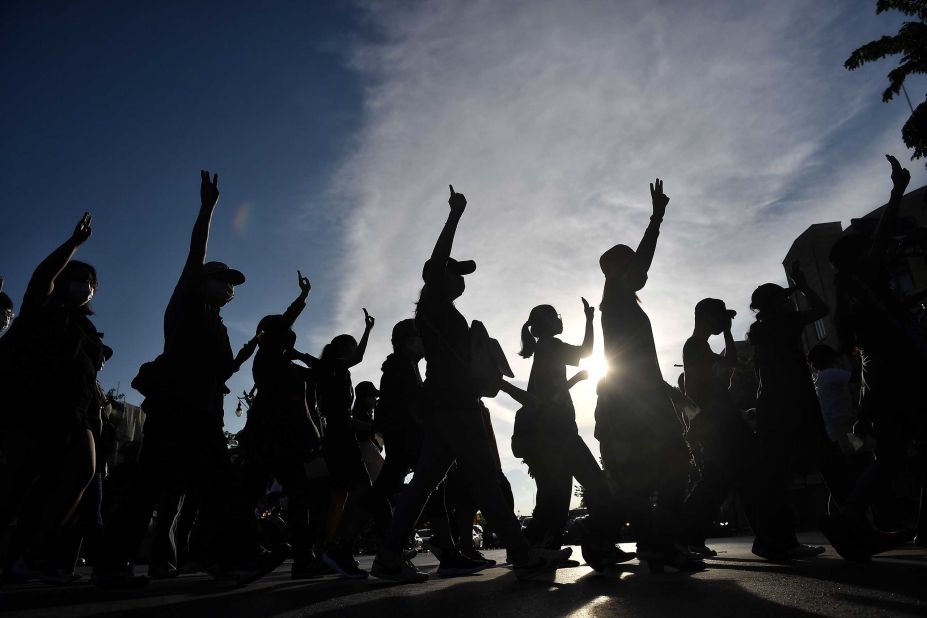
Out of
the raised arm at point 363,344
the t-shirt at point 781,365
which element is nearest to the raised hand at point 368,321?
the raised arm at point 363,344

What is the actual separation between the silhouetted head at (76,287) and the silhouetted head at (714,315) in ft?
16.1

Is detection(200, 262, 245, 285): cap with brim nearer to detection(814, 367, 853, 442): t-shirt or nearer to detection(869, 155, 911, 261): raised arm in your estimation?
detection(869, 155, 911, 261): raised arm

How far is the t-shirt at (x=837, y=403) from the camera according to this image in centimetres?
718

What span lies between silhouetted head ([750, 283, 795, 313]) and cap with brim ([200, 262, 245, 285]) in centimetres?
402

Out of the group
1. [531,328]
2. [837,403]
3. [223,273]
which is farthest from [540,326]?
[837,403]

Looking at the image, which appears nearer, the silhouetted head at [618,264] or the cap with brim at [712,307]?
the silhouetted head at [618,264]

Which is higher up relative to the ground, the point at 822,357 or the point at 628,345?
the point at 822,357

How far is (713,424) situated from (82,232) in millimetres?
4820

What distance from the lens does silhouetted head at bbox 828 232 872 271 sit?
476 centimetres

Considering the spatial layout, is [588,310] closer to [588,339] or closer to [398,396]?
[588,339]

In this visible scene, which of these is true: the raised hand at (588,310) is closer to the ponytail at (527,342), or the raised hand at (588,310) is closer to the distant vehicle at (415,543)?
the ponytail at (527,342)

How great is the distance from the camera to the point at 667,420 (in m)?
4.42

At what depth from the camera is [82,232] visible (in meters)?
4.40

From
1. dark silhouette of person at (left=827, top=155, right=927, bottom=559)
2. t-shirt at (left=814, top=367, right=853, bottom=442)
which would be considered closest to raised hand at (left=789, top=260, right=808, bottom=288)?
dark silhouette of person at (left=827, top=155, right=927, bottom=559)
